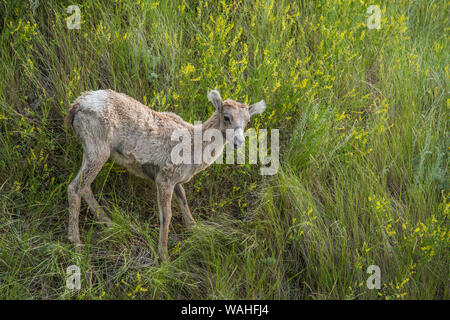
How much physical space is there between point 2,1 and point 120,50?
64.8 inches

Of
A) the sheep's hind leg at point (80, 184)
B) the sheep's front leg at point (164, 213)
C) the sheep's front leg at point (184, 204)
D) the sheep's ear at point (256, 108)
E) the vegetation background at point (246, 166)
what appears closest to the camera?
the vegetation background at point (246, 166)

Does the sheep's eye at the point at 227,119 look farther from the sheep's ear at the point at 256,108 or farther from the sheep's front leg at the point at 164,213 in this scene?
the sheep's front leg at the point at 164,213

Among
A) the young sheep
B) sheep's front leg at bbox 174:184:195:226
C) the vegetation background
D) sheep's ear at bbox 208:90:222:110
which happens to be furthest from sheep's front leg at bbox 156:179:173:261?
sheep's ear at bbox 208:90:222:110

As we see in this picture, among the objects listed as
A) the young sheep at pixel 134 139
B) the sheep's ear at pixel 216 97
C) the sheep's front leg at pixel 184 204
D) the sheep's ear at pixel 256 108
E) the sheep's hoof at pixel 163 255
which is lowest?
the sheep's hoof at pixel 163 255

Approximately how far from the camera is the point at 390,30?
7.29 meters

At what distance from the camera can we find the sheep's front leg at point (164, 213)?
17.8 feet

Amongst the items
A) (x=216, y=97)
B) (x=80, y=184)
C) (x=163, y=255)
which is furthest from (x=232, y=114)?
(x=80, y=184)

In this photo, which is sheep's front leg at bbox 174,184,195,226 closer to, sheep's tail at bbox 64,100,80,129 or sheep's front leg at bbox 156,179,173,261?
sheep's front leg at bbox 156,179,173,261

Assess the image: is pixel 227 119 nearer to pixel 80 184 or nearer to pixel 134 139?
pixel 134 139

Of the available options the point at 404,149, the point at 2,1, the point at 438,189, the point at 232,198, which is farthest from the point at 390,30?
the point at 2,1

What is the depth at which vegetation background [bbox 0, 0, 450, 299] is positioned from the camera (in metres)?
5.16

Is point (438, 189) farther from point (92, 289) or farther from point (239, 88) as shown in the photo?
point (92, 289)

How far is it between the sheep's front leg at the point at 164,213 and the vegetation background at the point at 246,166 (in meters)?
0.12

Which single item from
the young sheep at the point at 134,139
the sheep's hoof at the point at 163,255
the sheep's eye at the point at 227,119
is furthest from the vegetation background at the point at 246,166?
the sheep's eye at the point at 227,119
